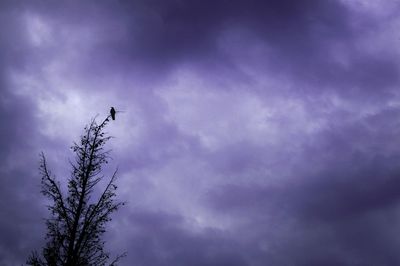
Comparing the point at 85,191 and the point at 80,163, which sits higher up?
the point at 80,163

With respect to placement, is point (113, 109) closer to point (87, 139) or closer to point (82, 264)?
point (87, 139)

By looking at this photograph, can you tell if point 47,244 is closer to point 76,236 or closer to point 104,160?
point 76,236

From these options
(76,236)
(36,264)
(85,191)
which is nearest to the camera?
(36,264)

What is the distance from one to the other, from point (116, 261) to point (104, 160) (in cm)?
456

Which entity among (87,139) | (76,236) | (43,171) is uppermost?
(87,139)

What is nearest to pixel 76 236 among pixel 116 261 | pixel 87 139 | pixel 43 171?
pixel 116 261

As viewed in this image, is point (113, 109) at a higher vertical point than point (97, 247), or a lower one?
higher

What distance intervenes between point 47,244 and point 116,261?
2.96 meters

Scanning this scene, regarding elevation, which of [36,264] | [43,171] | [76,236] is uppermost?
[43,171]

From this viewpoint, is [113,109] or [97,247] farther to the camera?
[113,109]

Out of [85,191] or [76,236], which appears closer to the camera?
[76,236]

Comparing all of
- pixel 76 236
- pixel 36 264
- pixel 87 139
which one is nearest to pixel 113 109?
pixel 87 139

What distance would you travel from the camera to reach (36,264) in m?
15.7

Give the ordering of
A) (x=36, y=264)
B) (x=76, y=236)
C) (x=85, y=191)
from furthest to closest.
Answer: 1. (x=85, y=191)
2. (x=76, y=236)
3. (x=36, y=264)
